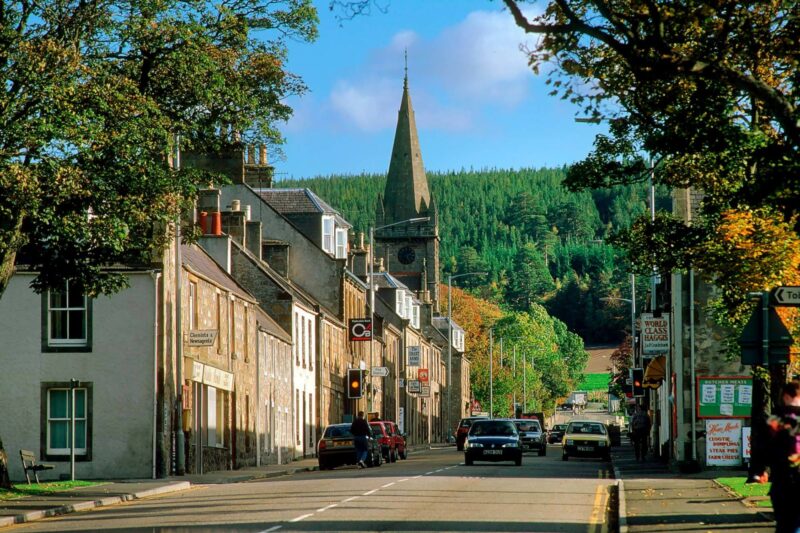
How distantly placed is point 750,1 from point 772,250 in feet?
25.5

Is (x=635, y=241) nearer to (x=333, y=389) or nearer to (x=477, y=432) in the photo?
(x=477, y=432)

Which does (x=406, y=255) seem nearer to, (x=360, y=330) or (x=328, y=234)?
(x=328, y=234)

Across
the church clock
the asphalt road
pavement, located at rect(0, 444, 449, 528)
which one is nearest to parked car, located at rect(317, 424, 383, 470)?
pavement, located at rect(0, 444, 449, 528)

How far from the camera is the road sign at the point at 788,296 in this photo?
659 inches

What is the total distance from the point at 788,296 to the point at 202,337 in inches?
831

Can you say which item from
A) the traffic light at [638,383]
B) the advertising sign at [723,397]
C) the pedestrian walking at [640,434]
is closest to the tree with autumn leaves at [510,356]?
the traffic light at [638,383]

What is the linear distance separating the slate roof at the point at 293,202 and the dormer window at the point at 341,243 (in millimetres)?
912

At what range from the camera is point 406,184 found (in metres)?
148

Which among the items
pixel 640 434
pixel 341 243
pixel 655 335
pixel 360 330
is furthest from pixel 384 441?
pixel 341 243

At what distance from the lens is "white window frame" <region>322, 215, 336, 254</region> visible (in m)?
69.9

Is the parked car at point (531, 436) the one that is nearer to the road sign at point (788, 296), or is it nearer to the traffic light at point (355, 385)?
the traffic light at point (355, 385)

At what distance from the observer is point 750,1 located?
16.4 m

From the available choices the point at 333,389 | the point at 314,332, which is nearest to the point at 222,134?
the point at 314,332

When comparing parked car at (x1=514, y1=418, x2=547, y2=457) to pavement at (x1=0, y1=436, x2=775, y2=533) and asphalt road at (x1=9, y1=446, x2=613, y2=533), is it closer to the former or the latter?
pavement at (x1=0, y1=436, x2=775, y2=533)
